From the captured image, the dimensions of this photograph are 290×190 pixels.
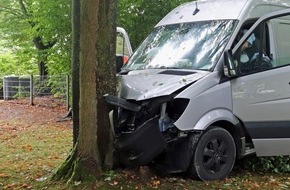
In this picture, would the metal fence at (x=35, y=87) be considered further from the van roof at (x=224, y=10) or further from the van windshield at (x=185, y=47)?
the van roof at (x=224, y=10)

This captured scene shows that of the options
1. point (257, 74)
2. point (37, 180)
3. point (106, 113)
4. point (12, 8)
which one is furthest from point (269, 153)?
point (12, 8)

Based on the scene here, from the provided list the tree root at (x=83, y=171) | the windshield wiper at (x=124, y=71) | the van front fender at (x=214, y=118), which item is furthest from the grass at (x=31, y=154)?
the van front fender at (x=214, y=118)

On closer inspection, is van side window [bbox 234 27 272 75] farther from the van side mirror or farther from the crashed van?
the van side mirror

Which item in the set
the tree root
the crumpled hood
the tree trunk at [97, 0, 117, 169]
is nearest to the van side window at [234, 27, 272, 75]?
the crumpled hood

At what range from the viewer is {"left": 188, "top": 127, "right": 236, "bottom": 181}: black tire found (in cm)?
535

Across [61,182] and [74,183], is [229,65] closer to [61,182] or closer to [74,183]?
[74,183]

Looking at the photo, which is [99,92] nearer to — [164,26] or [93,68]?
[93,68]

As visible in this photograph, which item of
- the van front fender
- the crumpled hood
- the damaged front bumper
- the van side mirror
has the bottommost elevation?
the damaged front bumper

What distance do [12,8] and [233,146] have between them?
1783 centimetres

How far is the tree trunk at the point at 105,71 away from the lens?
4980mm

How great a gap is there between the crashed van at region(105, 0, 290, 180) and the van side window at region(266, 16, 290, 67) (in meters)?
0.01

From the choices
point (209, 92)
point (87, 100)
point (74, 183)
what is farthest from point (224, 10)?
point (74, 183)

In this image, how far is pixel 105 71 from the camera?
5.05 metres

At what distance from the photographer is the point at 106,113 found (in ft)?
16.9
